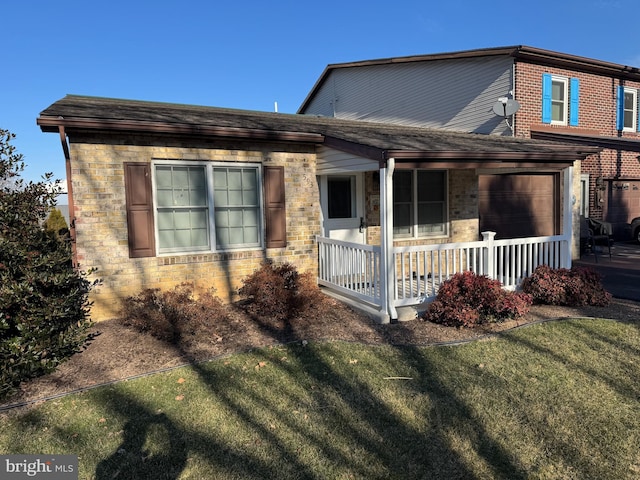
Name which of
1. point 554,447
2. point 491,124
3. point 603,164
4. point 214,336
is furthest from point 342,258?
point 603,164

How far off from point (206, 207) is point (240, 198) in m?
0.59

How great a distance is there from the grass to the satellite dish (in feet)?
26.1

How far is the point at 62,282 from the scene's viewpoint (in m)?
4.44

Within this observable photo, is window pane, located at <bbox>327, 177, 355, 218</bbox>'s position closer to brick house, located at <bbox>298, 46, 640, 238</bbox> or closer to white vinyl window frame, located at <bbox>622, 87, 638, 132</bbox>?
brick house, located at <bbox>298, 46, 640, 238</bbox>

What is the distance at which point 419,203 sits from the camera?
946 cm

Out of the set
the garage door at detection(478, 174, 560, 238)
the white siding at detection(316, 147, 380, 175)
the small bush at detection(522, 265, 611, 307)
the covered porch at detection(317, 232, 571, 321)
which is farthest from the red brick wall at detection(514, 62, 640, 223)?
the white siding at detection(316, 147, 380, 175)

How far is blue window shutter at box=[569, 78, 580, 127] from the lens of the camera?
42.9 feet

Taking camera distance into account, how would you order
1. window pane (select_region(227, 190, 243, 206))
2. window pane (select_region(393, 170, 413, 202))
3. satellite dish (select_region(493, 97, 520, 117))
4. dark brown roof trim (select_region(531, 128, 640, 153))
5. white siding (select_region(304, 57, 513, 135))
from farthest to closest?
white siding (select_region(304, 57, 513, 135))
satellite dish (select_region(493, 97, 520, 117))
dark brown roof trim (select_region(531, 128, 640, 153))
window pane (select_region(393, 170, 413, 202))
window pane (select_region(227, 190, 243, 206))

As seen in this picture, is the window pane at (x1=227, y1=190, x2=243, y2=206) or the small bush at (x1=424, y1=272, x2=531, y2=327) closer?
the small bush at (x1=424, y1=272, x2=531, y2=327)

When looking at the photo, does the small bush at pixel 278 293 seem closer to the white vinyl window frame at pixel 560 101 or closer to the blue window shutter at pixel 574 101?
the white vinyl window frame at pixel 560 101

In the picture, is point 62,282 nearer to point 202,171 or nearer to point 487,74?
point 202,171

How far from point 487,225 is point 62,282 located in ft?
30.9

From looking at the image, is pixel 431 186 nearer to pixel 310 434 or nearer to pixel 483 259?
pixel 483 259

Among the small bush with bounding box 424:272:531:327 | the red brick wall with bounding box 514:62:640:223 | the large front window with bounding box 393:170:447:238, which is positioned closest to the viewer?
the small bush with bounding box 424:272:531:327
